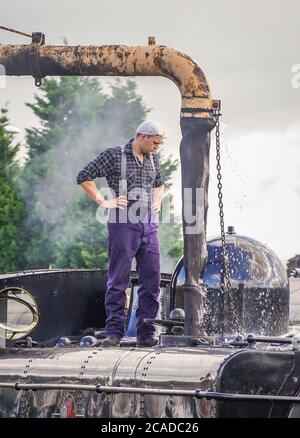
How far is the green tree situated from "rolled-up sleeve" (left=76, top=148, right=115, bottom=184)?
2402 cm

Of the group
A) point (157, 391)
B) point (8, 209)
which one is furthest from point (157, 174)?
point (8, 209)

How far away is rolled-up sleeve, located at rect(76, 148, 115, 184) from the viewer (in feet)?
46.8

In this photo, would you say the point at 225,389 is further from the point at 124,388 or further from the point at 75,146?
the point at 75,146

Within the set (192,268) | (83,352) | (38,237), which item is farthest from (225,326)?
(38,237)

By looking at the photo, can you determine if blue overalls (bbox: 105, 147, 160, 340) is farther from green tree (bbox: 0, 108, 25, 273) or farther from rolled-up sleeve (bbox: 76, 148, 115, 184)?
green tree (bbox: 0, 108, 25, 273)

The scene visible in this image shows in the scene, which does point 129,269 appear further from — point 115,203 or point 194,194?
point 194,194

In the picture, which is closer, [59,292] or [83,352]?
[83,352]

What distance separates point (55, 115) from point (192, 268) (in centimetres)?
2731

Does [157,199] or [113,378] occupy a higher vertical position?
[157,199]

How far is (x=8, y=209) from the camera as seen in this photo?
3975 cm

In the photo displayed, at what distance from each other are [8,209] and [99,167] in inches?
1011

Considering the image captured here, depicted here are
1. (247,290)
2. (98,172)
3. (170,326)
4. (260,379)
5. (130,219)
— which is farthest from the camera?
(247,290)

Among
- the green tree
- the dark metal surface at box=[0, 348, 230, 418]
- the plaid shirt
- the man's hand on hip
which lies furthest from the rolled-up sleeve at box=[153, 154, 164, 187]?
the green tree
